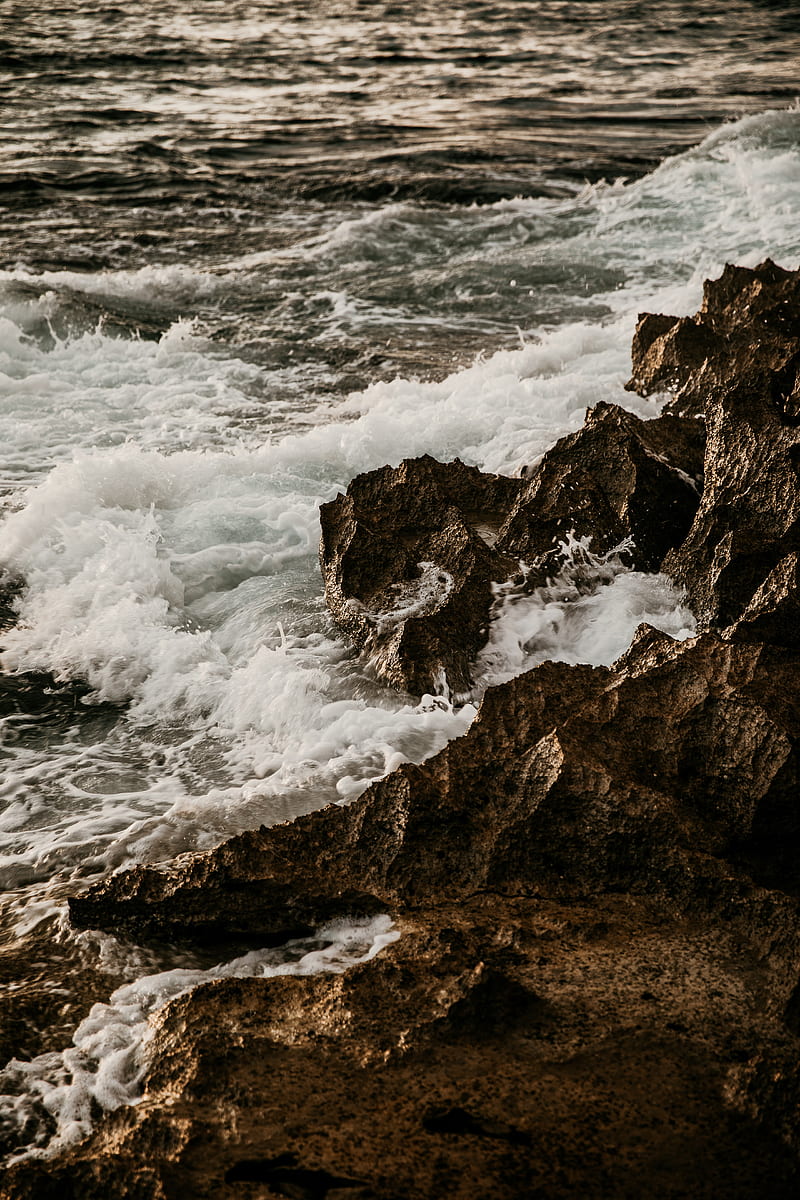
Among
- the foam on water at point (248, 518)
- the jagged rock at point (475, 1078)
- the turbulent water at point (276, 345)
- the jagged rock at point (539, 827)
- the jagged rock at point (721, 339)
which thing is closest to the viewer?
the jagged rock at point (475, 1078)

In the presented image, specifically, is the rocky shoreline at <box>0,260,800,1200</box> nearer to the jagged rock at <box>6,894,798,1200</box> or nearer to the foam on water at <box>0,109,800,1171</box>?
the jagged rock at <box>6,894,798,1200</box>

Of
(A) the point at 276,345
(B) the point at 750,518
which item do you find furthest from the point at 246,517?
(A) the point at 276,345

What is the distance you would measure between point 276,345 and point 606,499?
17.7 feet

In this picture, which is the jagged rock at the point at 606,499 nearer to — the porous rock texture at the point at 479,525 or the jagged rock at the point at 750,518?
the porous rock texture at the point at 479,525

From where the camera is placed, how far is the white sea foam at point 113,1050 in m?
2.74

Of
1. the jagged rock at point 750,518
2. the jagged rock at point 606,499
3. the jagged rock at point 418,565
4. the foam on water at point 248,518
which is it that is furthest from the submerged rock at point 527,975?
the jagged rock at point 606,499

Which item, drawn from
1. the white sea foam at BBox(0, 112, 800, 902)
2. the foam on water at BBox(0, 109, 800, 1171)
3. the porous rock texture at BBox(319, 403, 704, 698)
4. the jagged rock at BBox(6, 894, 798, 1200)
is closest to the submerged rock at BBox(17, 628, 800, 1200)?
the jagged rock at BBox(6, 894, 798, 1200)

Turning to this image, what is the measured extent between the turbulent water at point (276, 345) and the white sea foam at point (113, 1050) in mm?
216

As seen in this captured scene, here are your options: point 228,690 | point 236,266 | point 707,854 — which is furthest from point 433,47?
point 707,854

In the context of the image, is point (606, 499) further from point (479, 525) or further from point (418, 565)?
Result: point (418, 565)

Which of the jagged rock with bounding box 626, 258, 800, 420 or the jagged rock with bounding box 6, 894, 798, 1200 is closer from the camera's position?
the jagged rock with bounding box 6, 894, 798, 1200

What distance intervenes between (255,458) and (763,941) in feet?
18.0

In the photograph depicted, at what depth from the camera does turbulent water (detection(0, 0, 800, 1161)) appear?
473cm

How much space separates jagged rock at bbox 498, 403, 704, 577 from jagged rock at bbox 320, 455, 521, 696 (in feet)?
0.75
